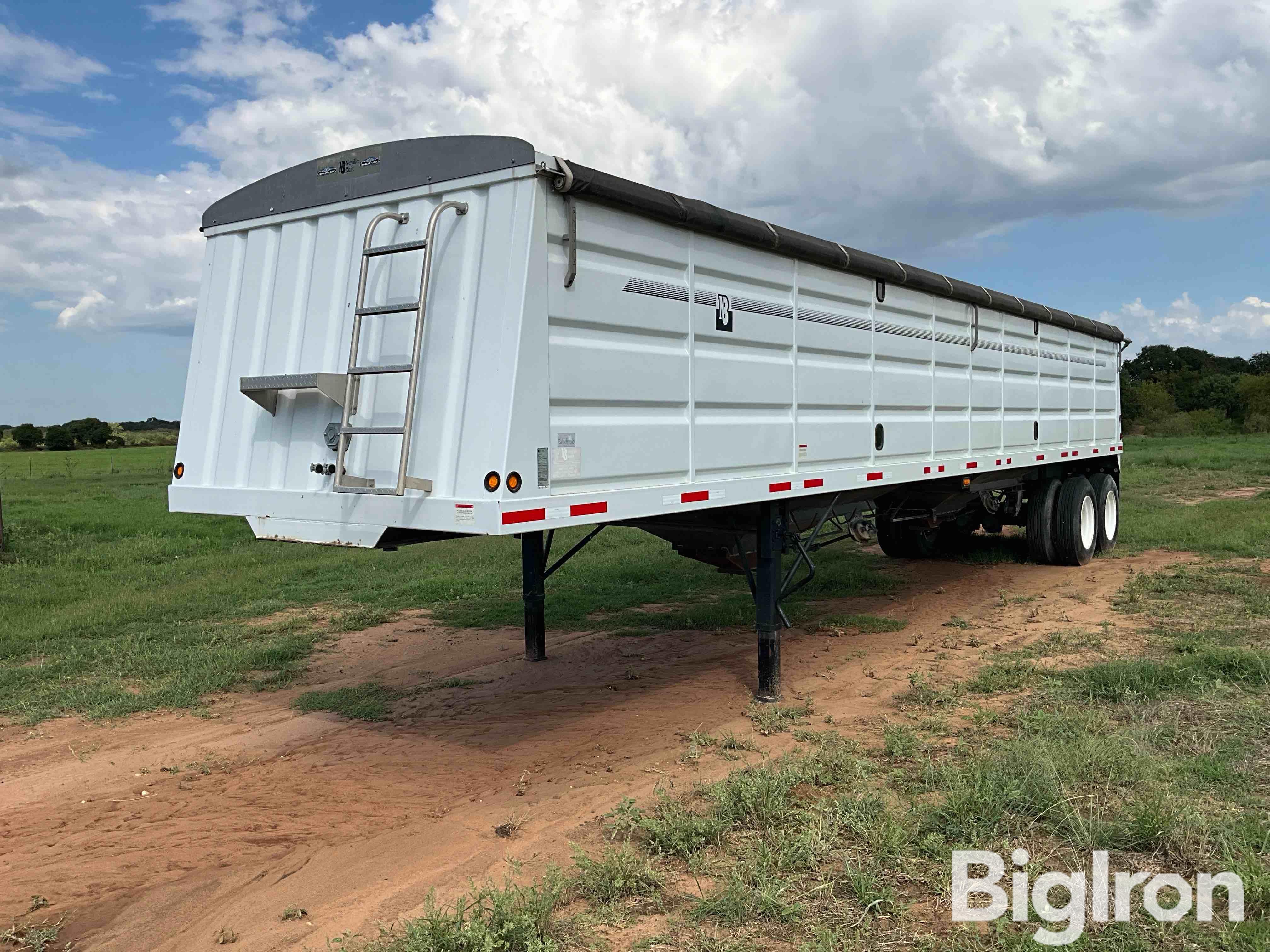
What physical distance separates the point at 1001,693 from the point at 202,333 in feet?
18.1

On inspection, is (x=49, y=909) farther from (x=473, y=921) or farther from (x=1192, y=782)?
(x=1192, y=782)

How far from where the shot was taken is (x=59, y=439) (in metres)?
54.1

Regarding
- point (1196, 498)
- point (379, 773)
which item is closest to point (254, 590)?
point (379, 773)

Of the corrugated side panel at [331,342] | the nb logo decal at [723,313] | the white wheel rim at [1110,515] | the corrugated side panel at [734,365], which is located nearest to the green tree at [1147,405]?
the white wheel rim at [1110,515]

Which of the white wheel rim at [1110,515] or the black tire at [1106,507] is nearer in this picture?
the black tire at [1106,507]

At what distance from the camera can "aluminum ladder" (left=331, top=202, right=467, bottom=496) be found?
4.54m

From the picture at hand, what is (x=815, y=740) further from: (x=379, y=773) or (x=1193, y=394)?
(x=1193, y=394)

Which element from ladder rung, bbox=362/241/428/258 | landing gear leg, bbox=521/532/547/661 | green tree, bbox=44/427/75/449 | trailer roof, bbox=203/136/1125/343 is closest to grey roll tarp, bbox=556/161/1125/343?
trailer roof, bbox=203/136/1125/343

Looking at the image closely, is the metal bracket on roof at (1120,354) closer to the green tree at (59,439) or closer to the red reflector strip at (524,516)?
the red reflector strip at (524,516)

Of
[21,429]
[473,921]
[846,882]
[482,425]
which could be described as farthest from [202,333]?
[21,429]

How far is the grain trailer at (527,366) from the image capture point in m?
4.46

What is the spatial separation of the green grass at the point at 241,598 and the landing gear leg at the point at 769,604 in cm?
227

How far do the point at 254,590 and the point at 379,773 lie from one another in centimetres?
637

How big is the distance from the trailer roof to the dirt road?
301 centimetres
